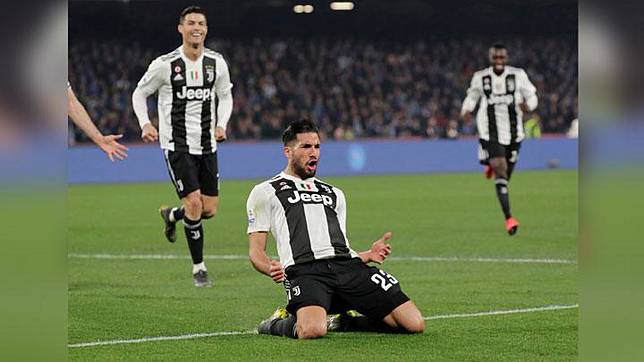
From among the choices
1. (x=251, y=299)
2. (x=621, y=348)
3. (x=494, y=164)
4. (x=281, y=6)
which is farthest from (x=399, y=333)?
(x=281, y=6)

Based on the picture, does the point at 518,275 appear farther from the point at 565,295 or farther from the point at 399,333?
the point at 399,333

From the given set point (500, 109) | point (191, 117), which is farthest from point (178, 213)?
point (500, 109)

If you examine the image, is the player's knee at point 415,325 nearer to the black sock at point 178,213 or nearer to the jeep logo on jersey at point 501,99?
the black sock at point 178,213

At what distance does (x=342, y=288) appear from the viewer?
22.5ft

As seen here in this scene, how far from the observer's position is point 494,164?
1518cm

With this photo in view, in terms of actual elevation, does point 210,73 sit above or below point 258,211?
above

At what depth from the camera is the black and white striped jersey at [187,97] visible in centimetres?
988

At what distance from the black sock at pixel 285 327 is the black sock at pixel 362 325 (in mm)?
415

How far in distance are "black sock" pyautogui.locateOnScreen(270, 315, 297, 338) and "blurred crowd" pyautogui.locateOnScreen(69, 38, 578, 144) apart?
90.5 ft

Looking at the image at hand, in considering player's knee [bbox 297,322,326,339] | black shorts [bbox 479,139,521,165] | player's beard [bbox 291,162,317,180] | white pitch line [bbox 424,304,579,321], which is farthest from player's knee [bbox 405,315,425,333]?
black shorts [bbox 479,139,521,165]

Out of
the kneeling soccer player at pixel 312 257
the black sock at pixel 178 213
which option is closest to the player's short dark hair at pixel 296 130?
the kneeling soccer player at pixel 312 257

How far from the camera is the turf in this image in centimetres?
616

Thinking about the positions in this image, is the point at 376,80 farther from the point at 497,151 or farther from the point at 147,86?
the point at 147,86

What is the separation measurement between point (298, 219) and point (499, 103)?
28.9 ft
